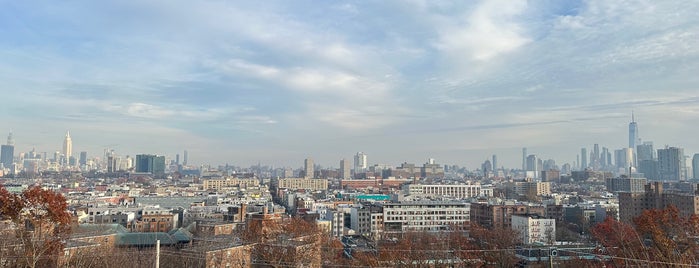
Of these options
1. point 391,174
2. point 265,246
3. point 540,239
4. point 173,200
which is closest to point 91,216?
point 173,200

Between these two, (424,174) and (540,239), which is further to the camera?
(424,174)

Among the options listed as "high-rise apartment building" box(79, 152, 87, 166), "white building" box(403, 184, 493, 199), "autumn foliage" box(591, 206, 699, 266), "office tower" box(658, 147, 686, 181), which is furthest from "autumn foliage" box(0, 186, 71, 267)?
"high-rise apartment building" box(79, 152, 87, 166)

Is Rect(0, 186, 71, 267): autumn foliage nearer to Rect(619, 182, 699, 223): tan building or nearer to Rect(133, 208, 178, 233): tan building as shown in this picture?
Rect(133, 208, 178, 233): tan building

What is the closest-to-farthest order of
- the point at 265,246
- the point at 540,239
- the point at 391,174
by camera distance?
1. the point at 265,246
2. the point at 540,239
3. the point at 391,174

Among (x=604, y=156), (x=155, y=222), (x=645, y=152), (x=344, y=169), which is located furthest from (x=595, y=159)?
(x=155, y=222)

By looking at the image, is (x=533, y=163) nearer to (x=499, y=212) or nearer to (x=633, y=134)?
(x=633, y=134)

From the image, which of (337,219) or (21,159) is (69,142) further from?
(337,219)

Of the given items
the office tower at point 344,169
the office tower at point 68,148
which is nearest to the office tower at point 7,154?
the office tower at point 68,148
